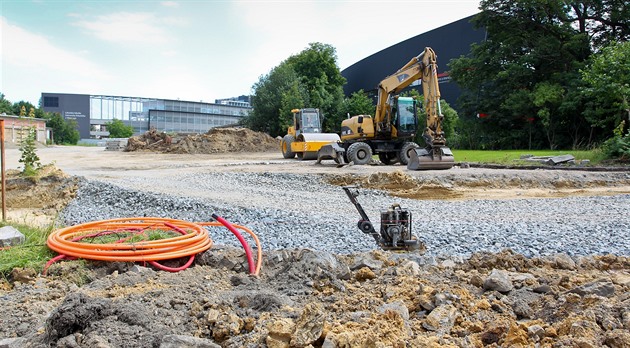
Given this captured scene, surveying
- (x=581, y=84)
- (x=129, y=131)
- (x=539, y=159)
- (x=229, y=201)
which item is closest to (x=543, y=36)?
(x=581, y=84)

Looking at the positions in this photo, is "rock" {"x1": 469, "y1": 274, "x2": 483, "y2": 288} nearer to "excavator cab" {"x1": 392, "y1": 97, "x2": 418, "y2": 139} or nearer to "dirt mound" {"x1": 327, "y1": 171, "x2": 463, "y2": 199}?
"dirt mound" {"x1": 327, "y1": 171, "x2": 463, "y2": 199}

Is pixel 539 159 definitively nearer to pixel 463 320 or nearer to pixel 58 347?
pixel 463 320

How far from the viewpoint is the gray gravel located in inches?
247

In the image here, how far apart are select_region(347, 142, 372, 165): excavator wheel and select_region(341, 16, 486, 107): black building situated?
16428 mm

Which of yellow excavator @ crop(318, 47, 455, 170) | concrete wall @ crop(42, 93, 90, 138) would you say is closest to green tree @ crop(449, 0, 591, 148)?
yellow excavator @ crop(318, 47, 455, 170)

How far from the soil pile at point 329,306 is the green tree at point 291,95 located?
39.6 metres

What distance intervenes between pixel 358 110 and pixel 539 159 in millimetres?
25997

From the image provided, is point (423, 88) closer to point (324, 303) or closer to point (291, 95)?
point (324, 303)

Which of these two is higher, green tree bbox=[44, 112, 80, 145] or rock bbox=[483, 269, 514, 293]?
green tree bbox=[44, 112, 80, 145]

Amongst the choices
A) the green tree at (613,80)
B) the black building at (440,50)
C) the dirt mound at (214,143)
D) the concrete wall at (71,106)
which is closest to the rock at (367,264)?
the green tree at (613,80)

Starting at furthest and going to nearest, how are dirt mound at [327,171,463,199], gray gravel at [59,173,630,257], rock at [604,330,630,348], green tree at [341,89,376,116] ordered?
green tree at [341,89,376,116]
dirt mound at [327,171,463,199]
gray gravel at [59,173,630,257]
rock at [604,330,630,348]

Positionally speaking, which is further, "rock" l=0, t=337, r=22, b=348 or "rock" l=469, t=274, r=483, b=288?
"rock" l=469, t=274, r=483, b=288

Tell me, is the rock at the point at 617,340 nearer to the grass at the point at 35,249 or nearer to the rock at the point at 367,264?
the rock at the point at 367,264

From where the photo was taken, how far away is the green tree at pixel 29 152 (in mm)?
11664
